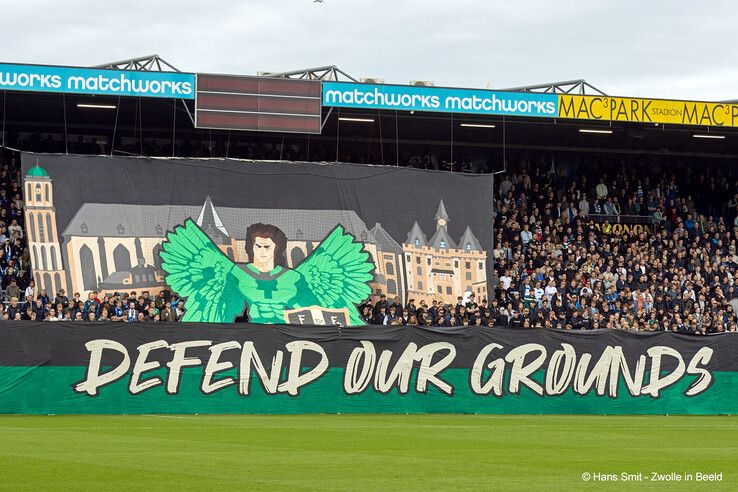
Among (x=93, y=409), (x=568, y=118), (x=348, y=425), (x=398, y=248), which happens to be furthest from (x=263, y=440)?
(x=568, y=118)

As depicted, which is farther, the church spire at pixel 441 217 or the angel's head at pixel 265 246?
the church spire at pixel 441 217

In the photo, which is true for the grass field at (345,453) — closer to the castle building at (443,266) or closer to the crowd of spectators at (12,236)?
the crowd of spectators at (12,236)

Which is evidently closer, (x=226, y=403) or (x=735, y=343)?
(x=226, y=403)

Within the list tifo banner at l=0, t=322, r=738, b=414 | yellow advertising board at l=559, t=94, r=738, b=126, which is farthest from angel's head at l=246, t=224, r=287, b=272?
tifo banner at l=0, t=322, r=738, b=414

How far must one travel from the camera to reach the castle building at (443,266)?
42656 mm

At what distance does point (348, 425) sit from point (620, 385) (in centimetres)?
959

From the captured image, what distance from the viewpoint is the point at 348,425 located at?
23.9 metres

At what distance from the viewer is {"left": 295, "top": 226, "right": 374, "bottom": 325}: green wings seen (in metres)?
41.0

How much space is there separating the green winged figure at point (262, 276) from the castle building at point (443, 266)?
177 cm

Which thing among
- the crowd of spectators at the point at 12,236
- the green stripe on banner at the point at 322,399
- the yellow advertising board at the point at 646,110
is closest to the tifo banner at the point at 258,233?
the crowd of spectators at the point at 12,236

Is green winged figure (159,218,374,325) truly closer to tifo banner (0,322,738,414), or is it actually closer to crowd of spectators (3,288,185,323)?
crowd of spectators (3,288,185,323)

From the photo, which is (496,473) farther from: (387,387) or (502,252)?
(502,252)

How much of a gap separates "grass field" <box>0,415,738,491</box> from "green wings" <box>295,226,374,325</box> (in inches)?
572

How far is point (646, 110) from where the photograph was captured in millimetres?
45469
